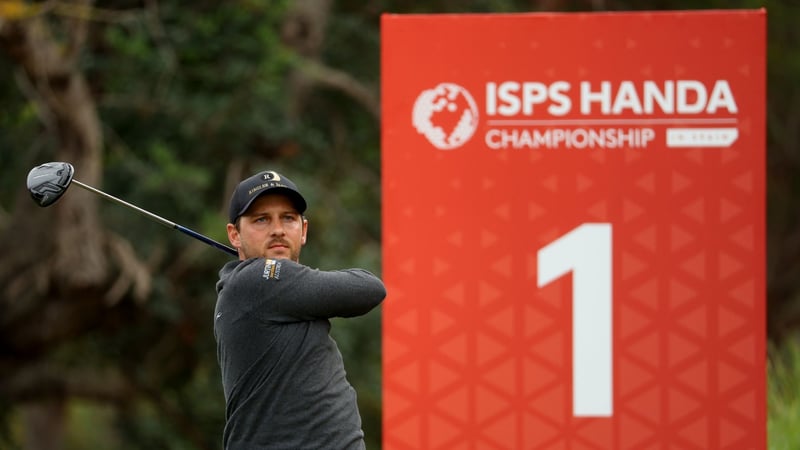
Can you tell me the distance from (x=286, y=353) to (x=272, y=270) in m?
0.22

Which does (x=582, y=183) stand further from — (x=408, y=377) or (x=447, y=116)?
(x=408, y=377)

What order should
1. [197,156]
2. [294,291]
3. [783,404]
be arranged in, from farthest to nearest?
[197,156] → [783,404] → [294,291]

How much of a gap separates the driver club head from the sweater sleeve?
2.57 feet

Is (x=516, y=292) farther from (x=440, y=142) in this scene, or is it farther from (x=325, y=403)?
(x=325, y=403)

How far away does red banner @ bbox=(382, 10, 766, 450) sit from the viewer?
5148mm

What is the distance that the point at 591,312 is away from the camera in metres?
5.20

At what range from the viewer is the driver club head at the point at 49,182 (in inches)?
170

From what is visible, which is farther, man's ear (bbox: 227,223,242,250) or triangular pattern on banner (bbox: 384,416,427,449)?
triangular pattern on banner (bbox: 384,416,427,449)

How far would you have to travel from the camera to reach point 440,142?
517 centimetres

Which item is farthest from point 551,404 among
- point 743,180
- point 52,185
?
point 52,185

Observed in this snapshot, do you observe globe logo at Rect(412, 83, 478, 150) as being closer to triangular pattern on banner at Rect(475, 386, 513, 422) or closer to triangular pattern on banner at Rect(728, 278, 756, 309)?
triangular pattern on banner at Rect(475, 386, 513, 422)

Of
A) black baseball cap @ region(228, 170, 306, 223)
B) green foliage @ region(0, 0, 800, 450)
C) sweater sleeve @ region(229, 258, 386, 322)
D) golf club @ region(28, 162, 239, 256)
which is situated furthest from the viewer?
green foliage @ region(0, 0, 800, 450)

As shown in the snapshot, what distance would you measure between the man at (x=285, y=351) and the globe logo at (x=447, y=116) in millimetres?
1351

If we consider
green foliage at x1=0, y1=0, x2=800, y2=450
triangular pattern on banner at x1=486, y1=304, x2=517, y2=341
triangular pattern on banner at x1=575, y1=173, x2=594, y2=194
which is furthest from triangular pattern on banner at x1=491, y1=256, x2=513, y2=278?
green foliage at x1=0, y1=0, x2=800, y2=450
